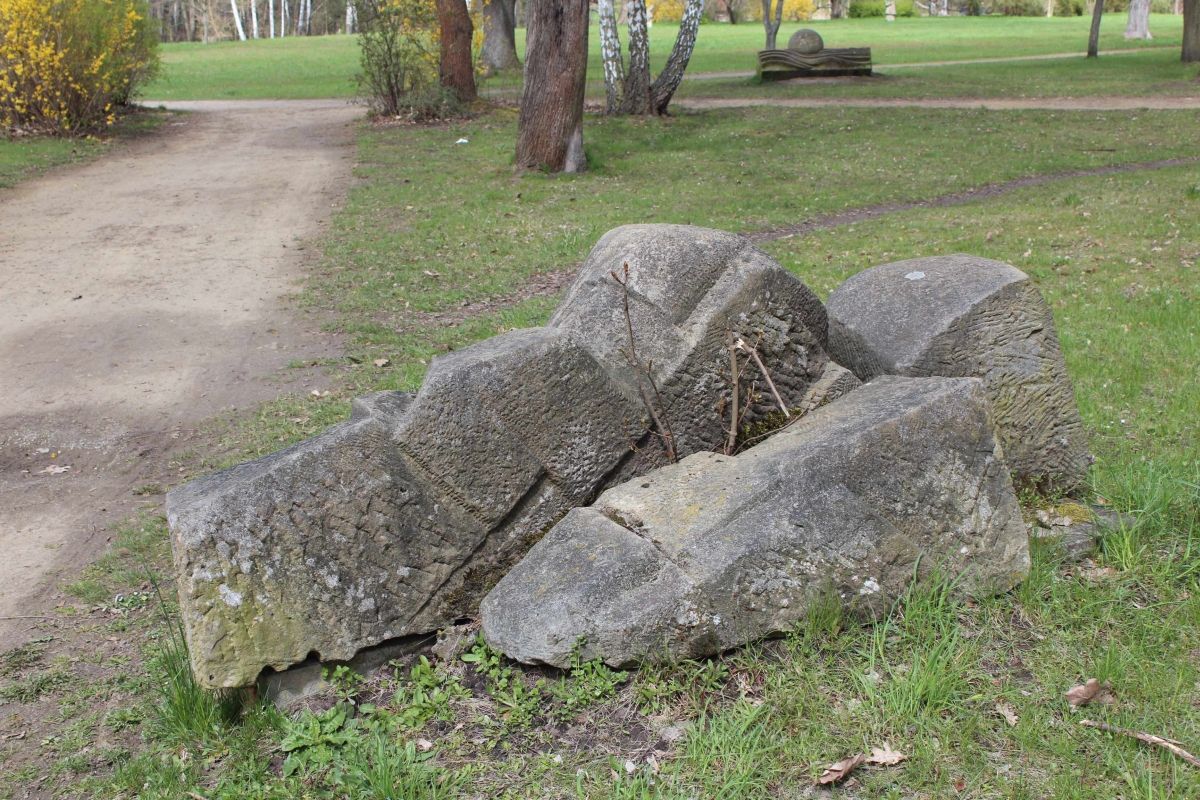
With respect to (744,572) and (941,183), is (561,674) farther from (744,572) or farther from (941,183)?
(941,183)

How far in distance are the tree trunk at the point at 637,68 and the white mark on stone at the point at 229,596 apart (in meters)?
17.0

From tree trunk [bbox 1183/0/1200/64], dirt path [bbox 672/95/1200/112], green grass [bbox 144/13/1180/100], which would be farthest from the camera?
green grass [bbox 144/13/1180/100]

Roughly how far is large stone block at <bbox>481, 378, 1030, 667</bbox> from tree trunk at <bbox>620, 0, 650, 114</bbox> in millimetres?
16408

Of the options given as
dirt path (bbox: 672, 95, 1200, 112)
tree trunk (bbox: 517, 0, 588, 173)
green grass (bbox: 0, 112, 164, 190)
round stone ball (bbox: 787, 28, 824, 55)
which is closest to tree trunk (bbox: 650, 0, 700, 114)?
dirt path (bbox: 672, 95, 1200, 112)

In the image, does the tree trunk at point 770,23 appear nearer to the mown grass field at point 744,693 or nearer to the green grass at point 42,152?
the green grass at point 42,152

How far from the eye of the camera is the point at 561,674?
365 cm

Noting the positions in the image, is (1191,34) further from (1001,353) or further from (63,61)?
(1001,353)

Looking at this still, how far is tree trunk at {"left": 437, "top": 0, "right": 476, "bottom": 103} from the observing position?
20.1 meters

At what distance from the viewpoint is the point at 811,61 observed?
27109 millimetres

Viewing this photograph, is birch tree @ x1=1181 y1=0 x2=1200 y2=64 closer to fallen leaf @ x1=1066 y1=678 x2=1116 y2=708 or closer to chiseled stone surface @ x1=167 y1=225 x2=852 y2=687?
chiseled stone surface @ x1=167 y1=225 x2=852 y2=687

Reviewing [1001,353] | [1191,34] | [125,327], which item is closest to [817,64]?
[1191,34]

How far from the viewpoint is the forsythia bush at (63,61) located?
16.7m

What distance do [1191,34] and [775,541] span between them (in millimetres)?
29387

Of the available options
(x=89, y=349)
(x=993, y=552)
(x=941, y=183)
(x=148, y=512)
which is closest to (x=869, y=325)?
(x=993, y=552)
